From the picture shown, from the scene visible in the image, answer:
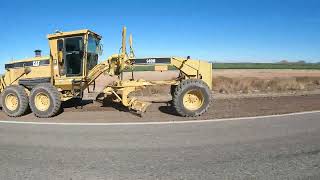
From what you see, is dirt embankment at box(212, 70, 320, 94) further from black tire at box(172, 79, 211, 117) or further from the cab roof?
the cab roof

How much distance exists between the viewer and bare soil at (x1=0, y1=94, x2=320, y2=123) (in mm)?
13038

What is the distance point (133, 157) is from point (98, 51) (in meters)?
8.91

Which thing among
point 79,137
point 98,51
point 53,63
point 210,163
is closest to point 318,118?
point 210,163

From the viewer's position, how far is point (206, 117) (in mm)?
12852

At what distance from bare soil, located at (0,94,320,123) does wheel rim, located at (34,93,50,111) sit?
480mm

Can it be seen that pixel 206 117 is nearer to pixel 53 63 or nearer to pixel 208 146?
pixel 208 146

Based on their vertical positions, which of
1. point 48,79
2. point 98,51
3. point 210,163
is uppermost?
point 98,51

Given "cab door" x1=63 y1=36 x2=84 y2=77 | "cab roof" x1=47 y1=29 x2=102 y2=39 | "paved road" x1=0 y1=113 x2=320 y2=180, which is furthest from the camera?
"cab door" x1=63 y1=36 x2=84 y2=77

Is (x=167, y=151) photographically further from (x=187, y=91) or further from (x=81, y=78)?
(x=81, y=78)


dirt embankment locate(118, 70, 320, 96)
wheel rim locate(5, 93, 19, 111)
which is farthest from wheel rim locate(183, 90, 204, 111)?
wheel rim locate(5, 93, 19, 111)

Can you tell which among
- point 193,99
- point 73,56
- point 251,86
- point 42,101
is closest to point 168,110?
point 193,99

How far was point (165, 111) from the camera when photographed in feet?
47.3

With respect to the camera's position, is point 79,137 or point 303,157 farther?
point 79,137

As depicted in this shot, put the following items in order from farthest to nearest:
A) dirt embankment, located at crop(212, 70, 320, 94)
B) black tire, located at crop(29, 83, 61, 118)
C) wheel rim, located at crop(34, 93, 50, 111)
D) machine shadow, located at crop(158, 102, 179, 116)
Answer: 1. dirt embankment, located at crop(212, 70, 320, 94)
2. wheel rim, located at crop(34, 93, 50, 111)
3. black tire, located at crop(29, 83, 61, 118)
4. machine shadow, located at crop(158, 102, 179, 116)
